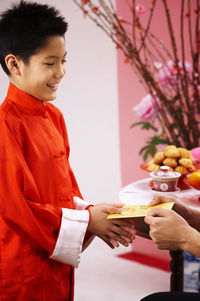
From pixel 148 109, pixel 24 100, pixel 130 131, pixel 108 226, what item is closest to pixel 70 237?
pixel 108 226

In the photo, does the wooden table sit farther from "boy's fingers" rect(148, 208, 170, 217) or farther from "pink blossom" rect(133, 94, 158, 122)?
"pink blossom" rect(133, 94, 158, 122)

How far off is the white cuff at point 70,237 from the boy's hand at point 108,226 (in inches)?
1.6

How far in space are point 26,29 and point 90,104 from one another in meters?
2.32

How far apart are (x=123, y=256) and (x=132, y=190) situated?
1.58m

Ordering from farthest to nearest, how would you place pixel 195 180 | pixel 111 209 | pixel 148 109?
pixel 148 109 < pixel 195 180 < pixel 111 209

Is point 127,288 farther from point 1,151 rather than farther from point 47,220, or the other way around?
point 1,151

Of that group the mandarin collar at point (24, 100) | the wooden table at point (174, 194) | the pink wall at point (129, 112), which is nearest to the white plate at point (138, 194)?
the wooden table at point (174, 194)

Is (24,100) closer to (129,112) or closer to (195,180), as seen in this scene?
(195,180)

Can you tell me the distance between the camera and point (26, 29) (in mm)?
1313

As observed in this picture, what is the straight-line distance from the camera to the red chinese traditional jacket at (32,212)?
1.26 metres

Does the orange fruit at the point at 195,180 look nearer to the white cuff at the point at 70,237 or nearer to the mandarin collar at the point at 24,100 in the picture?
the white cuff at the point at 70,237

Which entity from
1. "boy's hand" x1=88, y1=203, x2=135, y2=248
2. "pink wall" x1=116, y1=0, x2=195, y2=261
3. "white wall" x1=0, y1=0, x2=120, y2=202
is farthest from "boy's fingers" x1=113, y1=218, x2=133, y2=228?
"white wall" x1=0, y1=0, x2=120, y2=202

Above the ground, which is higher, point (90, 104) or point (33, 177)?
point (90, 104)

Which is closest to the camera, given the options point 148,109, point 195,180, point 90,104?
point 195,180
